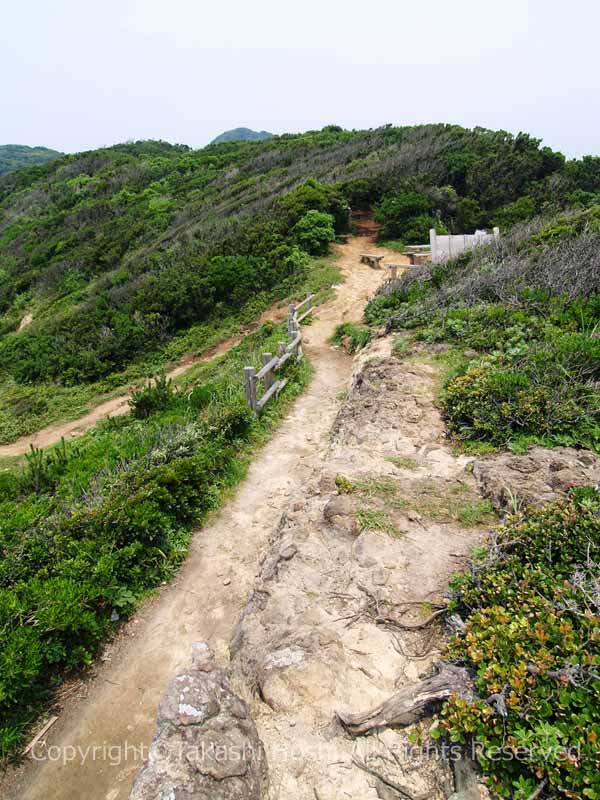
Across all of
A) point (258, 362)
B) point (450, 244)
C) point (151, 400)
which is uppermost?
point (450, 244)

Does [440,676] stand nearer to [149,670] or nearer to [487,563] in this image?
[487,563]

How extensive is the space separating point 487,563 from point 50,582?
411 centimetres

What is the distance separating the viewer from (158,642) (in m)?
4.56

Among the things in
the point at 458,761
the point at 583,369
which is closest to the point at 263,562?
the point at 458,761

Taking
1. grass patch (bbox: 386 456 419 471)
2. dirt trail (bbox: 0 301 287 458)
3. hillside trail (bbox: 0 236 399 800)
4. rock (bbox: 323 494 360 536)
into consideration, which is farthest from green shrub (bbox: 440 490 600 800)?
dirt trail (bbox: 0 301 287 458)

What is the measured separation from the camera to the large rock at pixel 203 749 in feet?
8.77

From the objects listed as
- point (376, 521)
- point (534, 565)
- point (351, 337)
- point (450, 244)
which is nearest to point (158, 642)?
point (376, 521)

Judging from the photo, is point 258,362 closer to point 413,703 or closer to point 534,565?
point 534,565

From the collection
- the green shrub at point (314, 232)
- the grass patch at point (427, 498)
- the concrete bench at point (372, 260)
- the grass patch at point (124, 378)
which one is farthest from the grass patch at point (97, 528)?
the green shrub at point (314, 232)

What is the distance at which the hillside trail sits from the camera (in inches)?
139

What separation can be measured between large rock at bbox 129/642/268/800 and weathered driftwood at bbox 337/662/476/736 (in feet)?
2.17

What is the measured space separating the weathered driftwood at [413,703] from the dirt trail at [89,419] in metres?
10.8

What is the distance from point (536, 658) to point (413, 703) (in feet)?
2.76

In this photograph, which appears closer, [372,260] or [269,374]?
[269,374]
